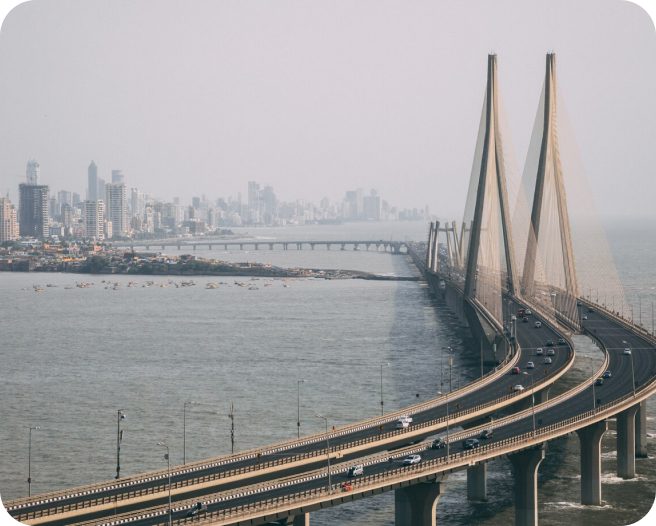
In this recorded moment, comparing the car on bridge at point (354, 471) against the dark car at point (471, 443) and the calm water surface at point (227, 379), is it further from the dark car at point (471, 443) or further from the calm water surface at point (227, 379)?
the dark car at point (471, 443)

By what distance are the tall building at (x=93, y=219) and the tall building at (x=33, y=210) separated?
10.4 meters

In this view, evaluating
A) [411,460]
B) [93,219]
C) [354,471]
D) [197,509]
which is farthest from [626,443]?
[93,219]

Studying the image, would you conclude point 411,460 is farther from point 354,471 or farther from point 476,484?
point 476,484

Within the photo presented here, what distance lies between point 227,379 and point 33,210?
148m

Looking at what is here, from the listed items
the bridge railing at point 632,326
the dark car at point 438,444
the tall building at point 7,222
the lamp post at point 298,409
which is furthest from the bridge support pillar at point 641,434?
the tall building at point 7,222

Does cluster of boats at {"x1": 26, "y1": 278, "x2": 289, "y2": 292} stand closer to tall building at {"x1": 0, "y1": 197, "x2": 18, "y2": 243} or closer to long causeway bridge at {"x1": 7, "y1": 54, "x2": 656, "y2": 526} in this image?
long causeway bridge at {"x1": 7, "y1": 54, "x2": 656, "y2": 526}

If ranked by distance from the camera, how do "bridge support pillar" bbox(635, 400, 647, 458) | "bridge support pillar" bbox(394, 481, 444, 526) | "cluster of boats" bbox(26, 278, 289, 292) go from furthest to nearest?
"cluster of boats" bbox(26, 278, 289, 292)
"bridge support pillar" bbox(635, 400, 647, 458)
"bridge support pillar" bbox(394, 481, 444, 526)

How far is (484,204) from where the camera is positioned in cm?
4166

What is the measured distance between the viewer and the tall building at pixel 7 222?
16275 centimetres

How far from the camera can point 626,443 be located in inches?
984

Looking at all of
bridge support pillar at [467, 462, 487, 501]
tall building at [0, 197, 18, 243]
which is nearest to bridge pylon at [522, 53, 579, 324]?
bridge support pillar at [467, 462, 487, 501]

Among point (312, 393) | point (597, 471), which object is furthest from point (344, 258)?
point (597, 471)

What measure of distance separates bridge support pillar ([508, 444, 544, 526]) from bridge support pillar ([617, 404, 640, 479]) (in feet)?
13.7

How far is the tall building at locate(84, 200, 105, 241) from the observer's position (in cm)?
18900
